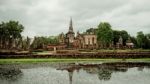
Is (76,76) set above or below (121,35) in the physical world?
below

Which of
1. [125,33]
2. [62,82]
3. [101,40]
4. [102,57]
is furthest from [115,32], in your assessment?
[62,82]

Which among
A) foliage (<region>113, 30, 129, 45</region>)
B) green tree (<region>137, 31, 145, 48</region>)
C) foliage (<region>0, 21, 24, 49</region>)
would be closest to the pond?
foliage (<region>0, 21, 24, 49</region>)

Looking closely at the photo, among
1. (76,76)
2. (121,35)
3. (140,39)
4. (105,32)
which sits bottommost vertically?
(76,76)

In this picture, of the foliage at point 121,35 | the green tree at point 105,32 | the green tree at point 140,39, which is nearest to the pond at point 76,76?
the green tree at point 105,32

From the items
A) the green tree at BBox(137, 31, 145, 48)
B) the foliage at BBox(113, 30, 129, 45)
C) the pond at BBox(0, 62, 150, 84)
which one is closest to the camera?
the pond at BBox(0, 62, 150, 84)

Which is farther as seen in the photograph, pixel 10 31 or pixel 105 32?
pixel 10 31

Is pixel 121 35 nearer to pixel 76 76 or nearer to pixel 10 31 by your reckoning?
pixel 10 31

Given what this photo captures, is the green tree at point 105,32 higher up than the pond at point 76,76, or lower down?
higher up

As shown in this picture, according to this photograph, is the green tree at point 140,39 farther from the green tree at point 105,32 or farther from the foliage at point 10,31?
the foliage at point 10,31

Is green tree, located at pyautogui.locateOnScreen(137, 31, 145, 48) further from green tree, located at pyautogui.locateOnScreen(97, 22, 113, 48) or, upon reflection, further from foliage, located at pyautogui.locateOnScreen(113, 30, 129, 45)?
green tree, located at pyautogui.locateOnScreen(97, 22, 113, 48)

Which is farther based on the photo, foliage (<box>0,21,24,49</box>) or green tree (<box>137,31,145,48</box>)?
green tree (<box>137,31,145,48</box>)

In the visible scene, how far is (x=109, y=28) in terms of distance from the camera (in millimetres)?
95938

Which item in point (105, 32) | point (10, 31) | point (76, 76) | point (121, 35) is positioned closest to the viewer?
point (76, 76)

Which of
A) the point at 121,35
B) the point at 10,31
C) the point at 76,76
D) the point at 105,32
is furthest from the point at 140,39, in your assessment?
the point at 76,76
